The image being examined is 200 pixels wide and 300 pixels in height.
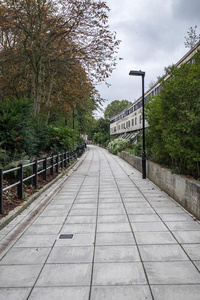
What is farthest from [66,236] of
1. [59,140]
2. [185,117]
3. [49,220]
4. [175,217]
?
[59,140]

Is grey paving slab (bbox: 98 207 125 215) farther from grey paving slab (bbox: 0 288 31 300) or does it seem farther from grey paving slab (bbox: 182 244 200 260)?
grey paving slab (bbox: 0 288 31 300)

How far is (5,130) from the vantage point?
27.7 feet

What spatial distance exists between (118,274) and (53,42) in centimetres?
1313

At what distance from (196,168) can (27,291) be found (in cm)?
537

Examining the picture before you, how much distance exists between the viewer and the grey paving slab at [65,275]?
2.83 m

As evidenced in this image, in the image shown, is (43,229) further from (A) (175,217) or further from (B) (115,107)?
(B) (115,107)

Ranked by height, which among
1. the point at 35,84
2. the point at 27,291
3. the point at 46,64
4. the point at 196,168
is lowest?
the point at 27,291

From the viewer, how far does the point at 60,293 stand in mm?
2637

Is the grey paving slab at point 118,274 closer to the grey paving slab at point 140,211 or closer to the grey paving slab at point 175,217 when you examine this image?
the grey paving slab at point 175,217

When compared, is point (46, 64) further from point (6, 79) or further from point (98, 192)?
point (98, 192)

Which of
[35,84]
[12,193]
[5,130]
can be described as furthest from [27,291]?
[35,84]

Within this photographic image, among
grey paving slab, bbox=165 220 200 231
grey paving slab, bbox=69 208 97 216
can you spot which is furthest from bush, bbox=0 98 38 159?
grey paving slab, bbox=165 220 200 231

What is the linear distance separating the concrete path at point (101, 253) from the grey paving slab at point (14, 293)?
0.4 inches

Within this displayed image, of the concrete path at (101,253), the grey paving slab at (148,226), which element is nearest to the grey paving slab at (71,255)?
the concrete path at (101,253)
